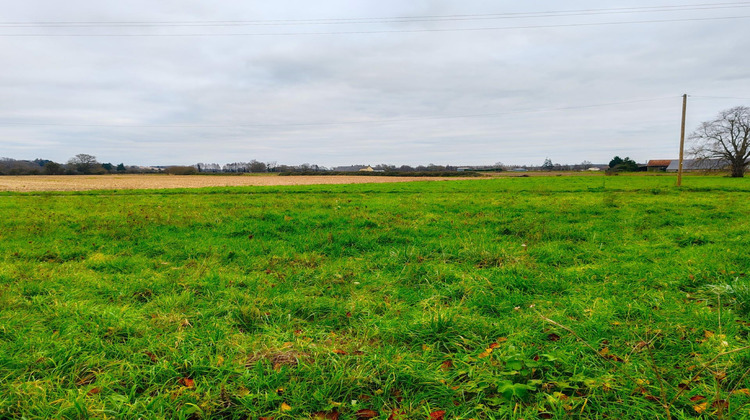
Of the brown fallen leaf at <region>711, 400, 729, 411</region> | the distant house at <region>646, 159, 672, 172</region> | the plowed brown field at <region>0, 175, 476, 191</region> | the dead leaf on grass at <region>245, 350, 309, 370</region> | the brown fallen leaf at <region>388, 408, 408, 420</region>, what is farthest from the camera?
the distant house at <region>646, 159, 672, 172</region>

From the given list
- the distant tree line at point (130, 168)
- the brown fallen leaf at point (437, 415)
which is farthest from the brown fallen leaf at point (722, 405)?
the distant tree line at point (130, 168)

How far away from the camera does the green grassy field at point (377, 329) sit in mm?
2615

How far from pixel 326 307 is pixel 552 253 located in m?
4.38

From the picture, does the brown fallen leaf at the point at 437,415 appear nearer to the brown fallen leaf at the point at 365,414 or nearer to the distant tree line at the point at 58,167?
the brown fallen leaf at the point at 365,414

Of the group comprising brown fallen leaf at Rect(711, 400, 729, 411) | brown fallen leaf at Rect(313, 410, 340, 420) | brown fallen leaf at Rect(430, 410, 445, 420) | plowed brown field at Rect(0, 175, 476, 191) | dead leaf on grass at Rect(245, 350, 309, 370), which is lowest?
brown fallen leaf at Rect(313, 410, 340, 420)

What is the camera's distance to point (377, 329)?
3715 millimetres

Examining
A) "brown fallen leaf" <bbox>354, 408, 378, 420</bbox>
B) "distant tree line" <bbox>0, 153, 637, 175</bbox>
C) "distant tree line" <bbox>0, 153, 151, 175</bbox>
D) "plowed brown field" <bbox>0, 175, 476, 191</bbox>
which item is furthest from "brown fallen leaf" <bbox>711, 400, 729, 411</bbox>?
"distant tree line" <bbox>0, 153, 151, 175</bbox>

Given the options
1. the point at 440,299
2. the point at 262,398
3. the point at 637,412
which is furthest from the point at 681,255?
the point at 262,398

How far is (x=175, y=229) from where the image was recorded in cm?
917

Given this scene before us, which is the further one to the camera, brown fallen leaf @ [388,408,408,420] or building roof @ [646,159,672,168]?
building roof @ [646,159,672,168]

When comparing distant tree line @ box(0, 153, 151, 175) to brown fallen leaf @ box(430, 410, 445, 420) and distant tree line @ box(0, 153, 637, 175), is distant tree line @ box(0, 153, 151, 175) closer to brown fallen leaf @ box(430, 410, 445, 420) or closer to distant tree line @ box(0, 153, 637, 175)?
distant tree line @ box(0, 153, 637, 175)

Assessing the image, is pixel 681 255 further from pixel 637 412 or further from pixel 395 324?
pixel 395 324

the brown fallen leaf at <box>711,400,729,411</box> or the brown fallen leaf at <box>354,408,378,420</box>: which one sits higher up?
the brown fallen leaf at <box>711,400,729,411</box>

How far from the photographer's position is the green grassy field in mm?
2615
